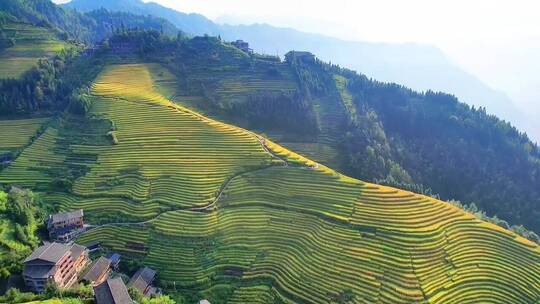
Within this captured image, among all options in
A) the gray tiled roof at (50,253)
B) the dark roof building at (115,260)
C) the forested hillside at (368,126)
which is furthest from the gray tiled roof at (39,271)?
the forested hillside at (368,126)

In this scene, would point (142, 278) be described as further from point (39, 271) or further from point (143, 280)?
point (39, 271)

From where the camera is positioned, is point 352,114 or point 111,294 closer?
point 111,294

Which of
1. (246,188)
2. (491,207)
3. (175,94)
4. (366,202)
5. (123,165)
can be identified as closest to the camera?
(366,202)

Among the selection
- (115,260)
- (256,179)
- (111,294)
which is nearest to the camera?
(111,294)

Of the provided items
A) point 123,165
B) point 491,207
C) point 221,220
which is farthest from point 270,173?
point 491,207

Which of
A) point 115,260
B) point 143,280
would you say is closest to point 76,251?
point 115,260

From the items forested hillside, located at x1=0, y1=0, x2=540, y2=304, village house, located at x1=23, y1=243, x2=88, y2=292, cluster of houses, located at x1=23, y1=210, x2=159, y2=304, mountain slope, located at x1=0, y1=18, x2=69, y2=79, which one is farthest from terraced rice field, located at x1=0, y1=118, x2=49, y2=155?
village house, located at x1=23, y1=243, x2=88, y2=292

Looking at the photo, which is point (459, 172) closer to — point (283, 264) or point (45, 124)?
point (283, 264)
